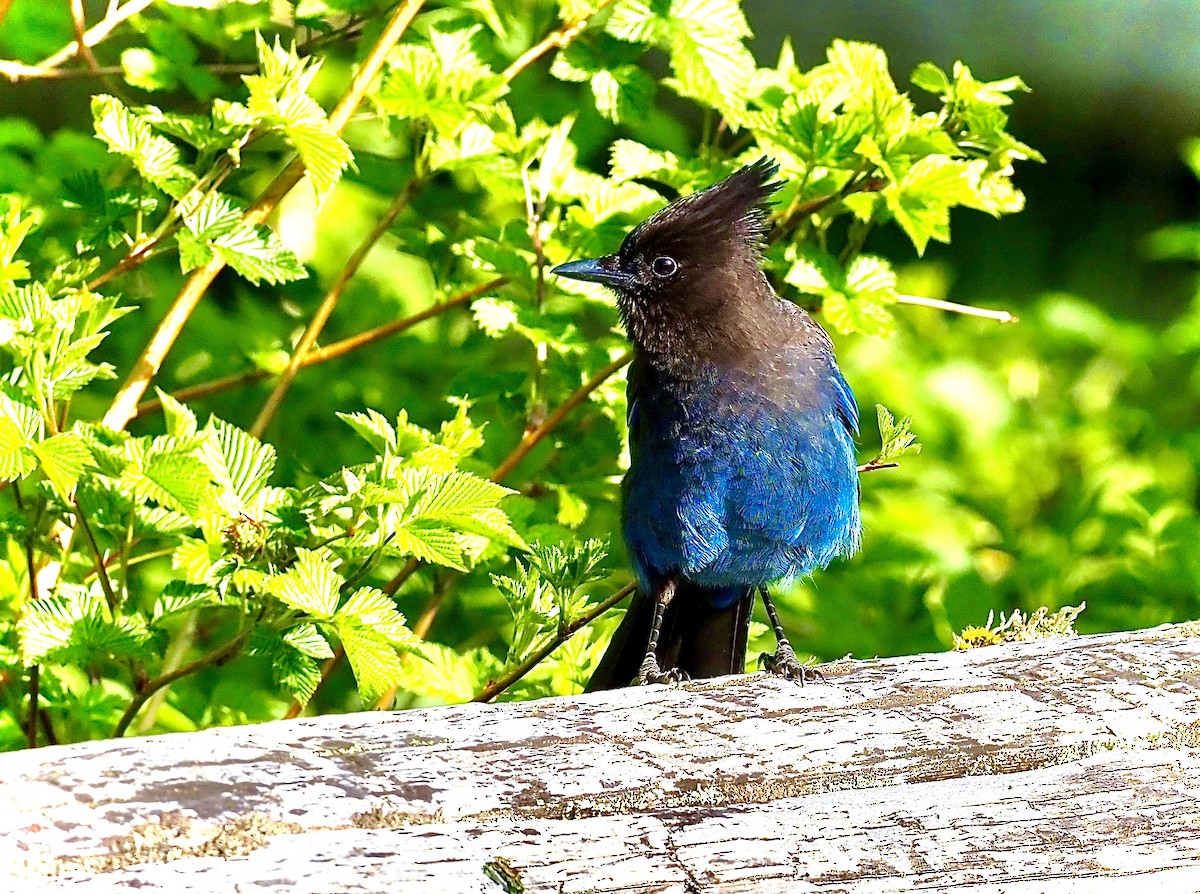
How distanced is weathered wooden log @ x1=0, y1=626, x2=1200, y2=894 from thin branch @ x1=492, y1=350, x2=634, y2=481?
108 cm

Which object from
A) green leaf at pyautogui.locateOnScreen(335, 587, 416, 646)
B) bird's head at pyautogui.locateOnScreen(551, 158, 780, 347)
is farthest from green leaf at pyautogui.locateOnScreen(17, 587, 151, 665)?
bird's head at pyautogui.locateOnScreen(551, 158, 780, 347)

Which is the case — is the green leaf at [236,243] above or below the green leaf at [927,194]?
below

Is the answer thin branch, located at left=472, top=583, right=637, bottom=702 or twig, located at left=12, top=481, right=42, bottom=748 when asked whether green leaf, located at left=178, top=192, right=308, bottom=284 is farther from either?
thin branch, located at left=472, top=583, right=637, bottom=702

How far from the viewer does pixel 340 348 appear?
3.38 metres

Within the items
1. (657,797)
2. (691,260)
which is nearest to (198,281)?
Answer: (691,260)

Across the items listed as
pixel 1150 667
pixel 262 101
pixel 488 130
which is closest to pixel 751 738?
pixel 1150 667

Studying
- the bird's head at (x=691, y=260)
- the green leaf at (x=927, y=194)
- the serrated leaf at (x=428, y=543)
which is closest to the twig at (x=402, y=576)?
the serrated leaf at (x=428, y=543)

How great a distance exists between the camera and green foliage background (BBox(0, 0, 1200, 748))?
262cm

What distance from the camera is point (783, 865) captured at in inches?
69.8

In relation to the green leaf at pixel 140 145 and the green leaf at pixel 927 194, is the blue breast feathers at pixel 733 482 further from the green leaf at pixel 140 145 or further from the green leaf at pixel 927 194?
the green leaf at pixel 140 145

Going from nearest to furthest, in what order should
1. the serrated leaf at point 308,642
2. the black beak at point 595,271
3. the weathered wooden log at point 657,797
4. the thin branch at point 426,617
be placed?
the weathered wooden log at point 657,797, the serrated leaf at point 308,642, the black beak at point 595,271, the thin branch at point 426,617

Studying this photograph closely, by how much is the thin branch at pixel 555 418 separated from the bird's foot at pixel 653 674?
491mm

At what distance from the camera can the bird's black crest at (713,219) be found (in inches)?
131

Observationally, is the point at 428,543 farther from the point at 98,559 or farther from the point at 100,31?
the point at 100,31
